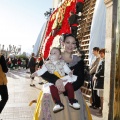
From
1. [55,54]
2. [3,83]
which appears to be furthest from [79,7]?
[55,54]

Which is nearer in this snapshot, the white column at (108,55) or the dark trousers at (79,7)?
the white column at (108,55)

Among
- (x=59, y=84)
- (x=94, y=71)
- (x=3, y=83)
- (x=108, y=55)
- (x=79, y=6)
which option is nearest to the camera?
(x=59, y=84)

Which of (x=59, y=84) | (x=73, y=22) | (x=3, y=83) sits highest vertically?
(x=73, y=22)

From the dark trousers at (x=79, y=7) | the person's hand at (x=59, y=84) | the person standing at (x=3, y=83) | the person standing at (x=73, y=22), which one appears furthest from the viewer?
the dark trousers at (x=79, y=7)

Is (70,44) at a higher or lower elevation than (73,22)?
lower

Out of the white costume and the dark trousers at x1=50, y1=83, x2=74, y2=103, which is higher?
the white costume

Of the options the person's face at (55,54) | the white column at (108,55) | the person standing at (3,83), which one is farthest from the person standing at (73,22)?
the person's face at (55,54)

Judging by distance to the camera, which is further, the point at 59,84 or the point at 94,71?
the point at 94,71

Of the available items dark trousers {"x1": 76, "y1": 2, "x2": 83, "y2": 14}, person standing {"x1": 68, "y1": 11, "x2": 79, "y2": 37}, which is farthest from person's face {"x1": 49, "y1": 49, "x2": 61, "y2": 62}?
dark trousers {"x1": 76, "y1": 2, "x2": 83, "y2": 14}

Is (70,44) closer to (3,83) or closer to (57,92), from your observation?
(57,92)

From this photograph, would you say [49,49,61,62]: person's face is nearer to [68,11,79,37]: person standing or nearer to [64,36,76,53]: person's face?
[64,36,76,53]: person's face

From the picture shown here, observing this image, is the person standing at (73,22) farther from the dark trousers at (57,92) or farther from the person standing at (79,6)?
the dark trousers at (57,92)

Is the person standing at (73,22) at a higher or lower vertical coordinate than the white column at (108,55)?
higher

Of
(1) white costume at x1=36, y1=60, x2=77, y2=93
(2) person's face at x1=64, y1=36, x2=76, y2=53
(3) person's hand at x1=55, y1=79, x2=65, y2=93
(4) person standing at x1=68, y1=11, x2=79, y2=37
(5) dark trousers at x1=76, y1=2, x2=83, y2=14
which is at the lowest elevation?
(3) person's hand at x1=55, y1=79, x2=65, y2=93
